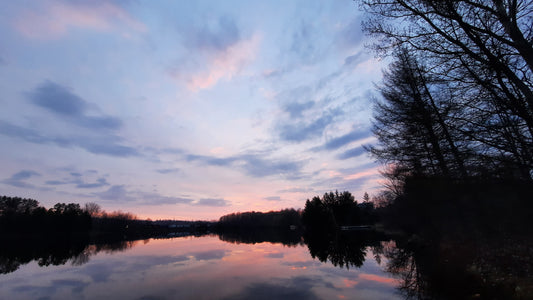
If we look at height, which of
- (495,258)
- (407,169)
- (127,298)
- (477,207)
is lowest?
(127,298)

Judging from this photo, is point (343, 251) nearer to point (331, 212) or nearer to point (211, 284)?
point (211, 284)

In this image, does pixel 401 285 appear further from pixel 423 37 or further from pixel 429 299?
pixel 423 37

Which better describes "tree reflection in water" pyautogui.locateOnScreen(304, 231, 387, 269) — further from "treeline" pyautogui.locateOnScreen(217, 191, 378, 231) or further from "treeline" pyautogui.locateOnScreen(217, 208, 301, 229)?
"treeline" pyautogui.locateOnScreen(217, 208, 301, 229)

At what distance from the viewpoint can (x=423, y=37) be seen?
5.84 metres

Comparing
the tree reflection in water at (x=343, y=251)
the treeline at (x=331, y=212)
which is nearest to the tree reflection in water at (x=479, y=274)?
the tree reflection in water at (x=343, y=251)

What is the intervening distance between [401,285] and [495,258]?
14.7 ft

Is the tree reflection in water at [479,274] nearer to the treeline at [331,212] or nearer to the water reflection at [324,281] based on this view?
the water reflection at [324,281]

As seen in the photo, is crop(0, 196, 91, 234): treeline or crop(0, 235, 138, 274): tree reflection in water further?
crop(0, 196, 91, 234): treeline

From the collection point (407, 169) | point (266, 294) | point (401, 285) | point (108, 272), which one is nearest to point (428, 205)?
point (407, 169)

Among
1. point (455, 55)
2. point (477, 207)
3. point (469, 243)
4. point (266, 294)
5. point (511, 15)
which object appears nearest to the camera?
point (511, 15)

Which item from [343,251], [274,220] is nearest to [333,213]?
[343,251]

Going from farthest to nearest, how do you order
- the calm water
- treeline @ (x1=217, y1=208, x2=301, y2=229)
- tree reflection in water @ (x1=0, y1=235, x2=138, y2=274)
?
treeline @ (x1=217, y1=208, x2=301, y2=229), tree reflection in water @ (x1=0, y1=235, x2=138, y2=274), the calm water

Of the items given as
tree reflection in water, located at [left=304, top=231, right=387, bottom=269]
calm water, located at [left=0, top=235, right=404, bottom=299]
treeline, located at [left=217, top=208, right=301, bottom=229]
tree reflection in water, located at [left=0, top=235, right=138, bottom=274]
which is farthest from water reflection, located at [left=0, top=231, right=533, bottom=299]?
treeline, located at [left=217, top=208, right=301, bottom=229]

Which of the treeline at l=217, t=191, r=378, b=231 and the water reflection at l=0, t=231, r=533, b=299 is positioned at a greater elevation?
the treeline at l=217, t=191, r=378, b=231
